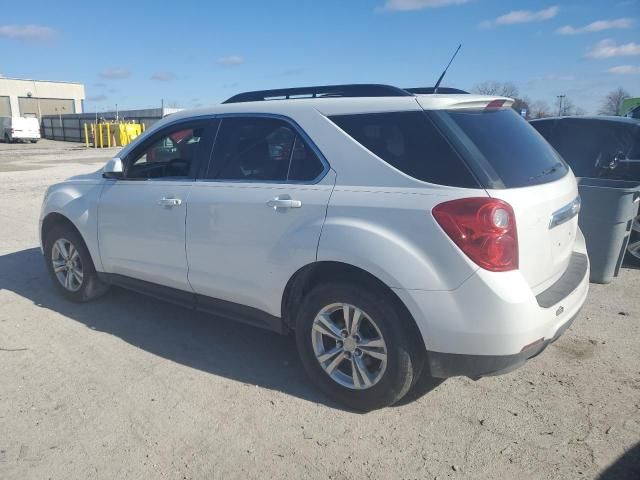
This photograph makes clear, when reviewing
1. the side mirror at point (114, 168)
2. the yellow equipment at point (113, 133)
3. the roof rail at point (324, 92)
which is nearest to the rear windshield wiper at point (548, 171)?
the roof rail at point (324, 92)

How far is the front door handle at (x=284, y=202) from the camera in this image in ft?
10.1

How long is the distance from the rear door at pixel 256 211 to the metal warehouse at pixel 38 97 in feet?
235

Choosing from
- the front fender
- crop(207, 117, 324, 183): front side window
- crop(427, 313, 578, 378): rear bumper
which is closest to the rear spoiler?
crop(207, 117, 324, 183): front side window

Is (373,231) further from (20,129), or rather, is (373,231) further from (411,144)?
(20,129)

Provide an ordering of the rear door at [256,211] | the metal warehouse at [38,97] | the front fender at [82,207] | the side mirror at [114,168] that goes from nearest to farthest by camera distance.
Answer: the rear door at [256,211]
the side mirror at [114,168]
the front fender at [82,207]
the metal warehouse at [38,97]

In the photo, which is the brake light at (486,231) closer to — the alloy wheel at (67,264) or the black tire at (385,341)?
the black tire at (385,341)

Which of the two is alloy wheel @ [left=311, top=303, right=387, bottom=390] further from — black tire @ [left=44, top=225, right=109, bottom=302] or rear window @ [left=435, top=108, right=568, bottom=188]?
black tire @ [left=44, top=225, right=109, bottom=302]

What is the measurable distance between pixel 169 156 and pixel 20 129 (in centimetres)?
4501

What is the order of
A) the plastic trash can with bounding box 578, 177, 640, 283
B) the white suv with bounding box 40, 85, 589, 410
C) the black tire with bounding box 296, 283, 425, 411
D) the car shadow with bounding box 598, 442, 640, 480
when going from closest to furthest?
the car shadow with bounding box 598, 442, 640, 480
the white suv with bounding box 40, 85, 589, 410
the black tire with bounding box 296, 283, 425, 411
the plastic trash can with bounding box 578, 177, 640, 283

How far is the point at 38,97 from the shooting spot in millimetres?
70750

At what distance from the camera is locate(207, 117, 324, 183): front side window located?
3.20 metres

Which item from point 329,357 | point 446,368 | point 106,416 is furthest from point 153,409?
point 446,368

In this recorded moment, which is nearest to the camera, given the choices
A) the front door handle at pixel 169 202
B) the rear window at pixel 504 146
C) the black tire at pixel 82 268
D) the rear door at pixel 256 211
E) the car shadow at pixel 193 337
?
the rear window at pixel 504 146

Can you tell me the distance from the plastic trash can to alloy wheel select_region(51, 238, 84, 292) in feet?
16.2
